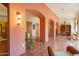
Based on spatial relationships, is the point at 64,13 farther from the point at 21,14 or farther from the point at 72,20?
the point at 21,14

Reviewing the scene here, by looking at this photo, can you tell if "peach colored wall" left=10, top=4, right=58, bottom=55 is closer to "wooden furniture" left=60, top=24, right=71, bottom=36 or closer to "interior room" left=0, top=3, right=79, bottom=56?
"interior room" left=0, top=3, right=79, bottom=56

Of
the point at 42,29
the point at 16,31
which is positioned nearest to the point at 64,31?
the point at 42,29

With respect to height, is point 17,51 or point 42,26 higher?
point 42,26

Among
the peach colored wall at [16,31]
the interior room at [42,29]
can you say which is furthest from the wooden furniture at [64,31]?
the peach colored wall at [16,31]

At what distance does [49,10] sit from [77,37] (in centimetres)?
191

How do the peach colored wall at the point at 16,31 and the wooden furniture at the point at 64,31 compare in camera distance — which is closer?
the peach colored wall at the point at 16,31

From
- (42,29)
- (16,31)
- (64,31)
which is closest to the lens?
(16,31)

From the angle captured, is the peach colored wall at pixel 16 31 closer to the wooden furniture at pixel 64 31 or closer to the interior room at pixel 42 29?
the interior room at pixel 42 29

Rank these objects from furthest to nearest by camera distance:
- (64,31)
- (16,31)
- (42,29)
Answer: (42,29)
(64,31)
(16,31)

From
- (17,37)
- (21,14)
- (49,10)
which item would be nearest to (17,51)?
(17,37)

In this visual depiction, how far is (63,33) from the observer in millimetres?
5637

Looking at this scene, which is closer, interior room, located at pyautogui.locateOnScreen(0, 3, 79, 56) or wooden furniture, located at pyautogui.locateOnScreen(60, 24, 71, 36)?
interior room, located at pyautogui.locateOnScreen(0, 3, 79, 56)

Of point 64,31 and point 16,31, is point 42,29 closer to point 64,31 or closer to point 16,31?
point 64,31

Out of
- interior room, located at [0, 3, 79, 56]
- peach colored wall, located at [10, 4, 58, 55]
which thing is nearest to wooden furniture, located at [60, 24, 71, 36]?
interior room, located at [0, 3, 79, 56]
